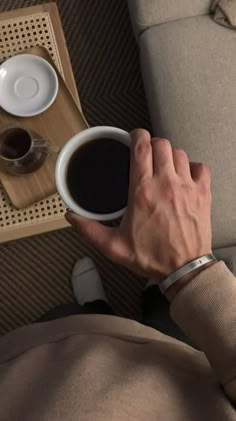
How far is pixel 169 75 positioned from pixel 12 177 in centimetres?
39

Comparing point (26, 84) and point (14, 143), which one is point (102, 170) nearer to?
point (14, 143)

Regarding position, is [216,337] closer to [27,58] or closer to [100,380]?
[100,380]

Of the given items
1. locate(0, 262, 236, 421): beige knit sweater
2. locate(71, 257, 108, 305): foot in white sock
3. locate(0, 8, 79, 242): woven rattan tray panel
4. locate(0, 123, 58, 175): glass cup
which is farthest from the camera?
locate(71, 257, 108, 305): foot in white sock

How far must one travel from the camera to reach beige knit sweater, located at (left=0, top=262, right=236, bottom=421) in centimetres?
54

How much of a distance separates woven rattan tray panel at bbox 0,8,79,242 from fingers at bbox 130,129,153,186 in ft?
1.58

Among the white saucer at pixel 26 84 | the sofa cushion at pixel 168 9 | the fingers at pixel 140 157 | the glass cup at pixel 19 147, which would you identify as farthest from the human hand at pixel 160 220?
the sofa cushion at pixel 168 9

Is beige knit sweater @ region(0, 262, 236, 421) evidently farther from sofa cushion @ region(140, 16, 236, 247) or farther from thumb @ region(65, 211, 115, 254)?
sofa cushion @ region(140, 16, 236, 247)

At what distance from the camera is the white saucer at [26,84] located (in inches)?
40.4

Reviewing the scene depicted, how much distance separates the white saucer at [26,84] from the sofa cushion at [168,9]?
256 mm

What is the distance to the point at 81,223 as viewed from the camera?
61cm

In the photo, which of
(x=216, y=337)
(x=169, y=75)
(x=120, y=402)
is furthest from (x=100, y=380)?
(x=169, y=75)

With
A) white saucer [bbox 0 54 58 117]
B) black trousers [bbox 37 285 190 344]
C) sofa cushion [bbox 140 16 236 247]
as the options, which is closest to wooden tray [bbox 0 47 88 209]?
white saucer [bbox 0 54 58 117]

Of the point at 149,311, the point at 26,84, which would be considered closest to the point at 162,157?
the point at 26,84

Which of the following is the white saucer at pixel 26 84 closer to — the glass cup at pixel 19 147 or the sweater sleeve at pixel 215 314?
the glass cup at pixel 19 147
